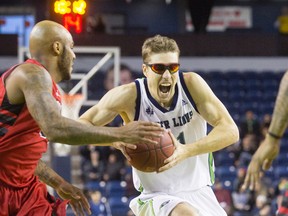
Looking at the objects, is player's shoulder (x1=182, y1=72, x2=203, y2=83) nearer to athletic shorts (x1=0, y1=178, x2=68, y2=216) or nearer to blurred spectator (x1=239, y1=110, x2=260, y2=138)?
athletic shorts (x1=0, y1=178, x2=68, y2=216)

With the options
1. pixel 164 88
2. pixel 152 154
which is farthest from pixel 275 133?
pixel 164 88

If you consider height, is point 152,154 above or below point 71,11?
below

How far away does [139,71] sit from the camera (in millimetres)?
18188

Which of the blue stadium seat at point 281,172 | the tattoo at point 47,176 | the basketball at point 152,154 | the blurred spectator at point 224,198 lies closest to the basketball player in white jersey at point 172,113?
the basketball at point 152,154

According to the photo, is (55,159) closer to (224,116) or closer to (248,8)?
(224,116)

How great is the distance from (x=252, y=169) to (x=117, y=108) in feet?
6.14

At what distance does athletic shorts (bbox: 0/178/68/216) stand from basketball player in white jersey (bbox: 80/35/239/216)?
0.89m

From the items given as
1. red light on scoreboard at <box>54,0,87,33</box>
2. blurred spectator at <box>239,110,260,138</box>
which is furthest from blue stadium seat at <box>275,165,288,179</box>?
red light on scoreboard at <box>54,0,87,33</box>

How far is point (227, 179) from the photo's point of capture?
1427cm

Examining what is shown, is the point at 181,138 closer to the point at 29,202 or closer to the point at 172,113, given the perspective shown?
the point at 172,113

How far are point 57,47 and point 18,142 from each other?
0.61 meters

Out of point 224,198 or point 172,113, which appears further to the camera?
point 224,198

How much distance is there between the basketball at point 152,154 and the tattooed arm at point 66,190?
1.46 feet

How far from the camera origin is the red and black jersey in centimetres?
441
